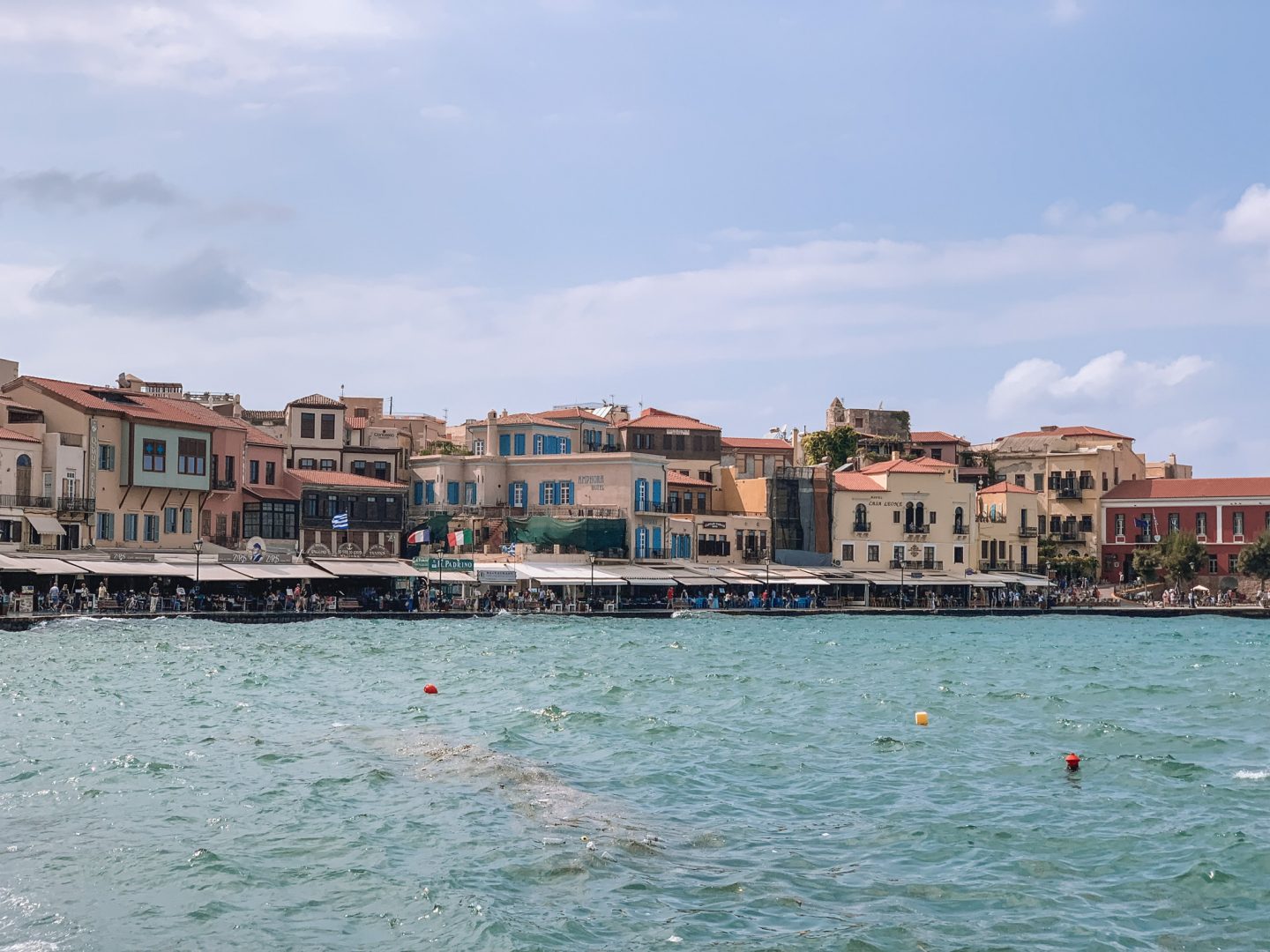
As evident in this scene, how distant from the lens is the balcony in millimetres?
60944

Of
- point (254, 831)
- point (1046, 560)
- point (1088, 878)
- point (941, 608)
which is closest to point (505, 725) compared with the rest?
point (254, 831)

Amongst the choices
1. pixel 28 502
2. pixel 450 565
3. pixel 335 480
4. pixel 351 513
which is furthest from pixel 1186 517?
pixel 28 502

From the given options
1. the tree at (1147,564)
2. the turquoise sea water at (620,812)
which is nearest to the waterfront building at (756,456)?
the tree at (1147,564)

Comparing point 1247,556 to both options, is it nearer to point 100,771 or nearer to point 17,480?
point 17,480

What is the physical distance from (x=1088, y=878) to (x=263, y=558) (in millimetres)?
55028

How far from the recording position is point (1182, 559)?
301 feet

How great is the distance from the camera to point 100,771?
2327 cm

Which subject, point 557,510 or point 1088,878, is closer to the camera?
point 1088,878

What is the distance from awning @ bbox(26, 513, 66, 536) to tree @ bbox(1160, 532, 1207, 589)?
6281 centimetres

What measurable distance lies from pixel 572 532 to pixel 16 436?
27.6m

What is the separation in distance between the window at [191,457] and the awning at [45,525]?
279 inches

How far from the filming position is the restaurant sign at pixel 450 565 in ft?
236

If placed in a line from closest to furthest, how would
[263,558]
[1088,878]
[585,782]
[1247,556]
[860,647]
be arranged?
[1088,878]
[585,782]
[860,647]
[263,558]
[1247,556]

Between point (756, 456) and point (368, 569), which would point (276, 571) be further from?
point (756, 456)
